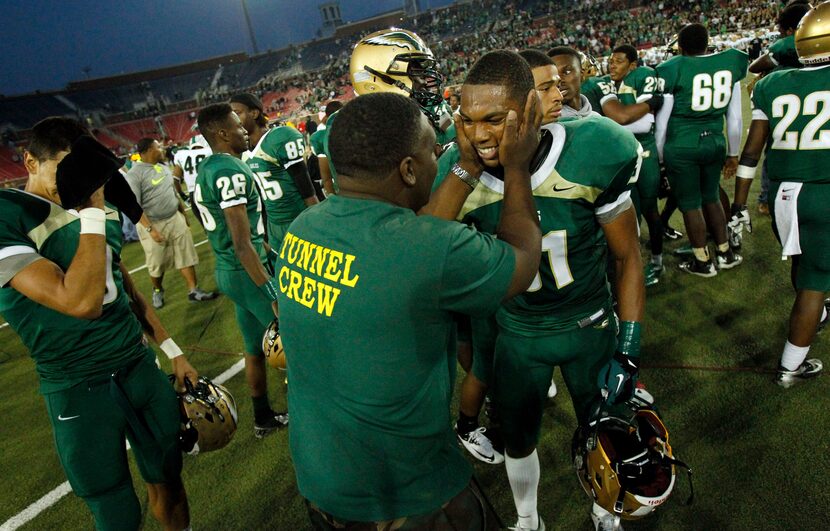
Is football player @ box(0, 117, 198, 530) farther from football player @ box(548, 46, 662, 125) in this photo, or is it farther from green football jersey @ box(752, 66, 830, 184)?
green football jersey @ box(752, 66, 830, 184)

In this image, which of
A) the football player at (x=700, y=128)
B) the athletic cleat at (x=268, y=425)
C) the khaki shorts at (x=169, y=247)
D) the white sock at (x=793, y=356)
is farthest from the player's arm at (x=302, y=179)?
the white sock at (x=793, y=356)

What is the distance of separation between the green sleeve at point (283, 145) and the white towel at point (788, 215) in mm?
3955

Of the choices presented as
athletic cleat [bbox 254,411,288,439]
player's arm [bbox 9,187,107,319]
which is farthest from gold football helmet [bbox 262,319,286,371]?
player's arm [bbox 9,187,107,319]

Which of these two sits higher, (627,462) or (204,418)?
(204,418)

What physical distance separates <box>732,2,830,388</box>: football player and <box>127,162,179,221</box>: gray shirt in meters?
6.71

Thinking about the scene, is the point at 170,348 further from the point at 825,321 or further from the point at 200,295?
the point at 825,321

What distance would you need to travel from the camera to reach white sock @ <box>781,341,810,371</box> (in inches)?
123

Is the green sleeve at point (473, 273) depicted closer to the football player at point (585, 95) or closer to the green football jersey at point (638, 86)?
the football player at point (585, 95)

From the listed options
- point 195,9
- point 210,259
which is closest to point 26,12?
point 195,9

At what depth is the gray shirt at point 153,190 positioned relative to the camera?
6398 millimetres

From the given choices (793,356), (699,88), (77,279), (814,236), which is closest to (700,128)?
(699,88)

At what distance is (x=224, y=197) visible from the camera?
3.19 metres

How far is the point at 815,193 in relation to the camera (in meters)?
2.92

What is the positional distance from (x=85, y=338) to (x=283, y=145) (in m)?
2.94
